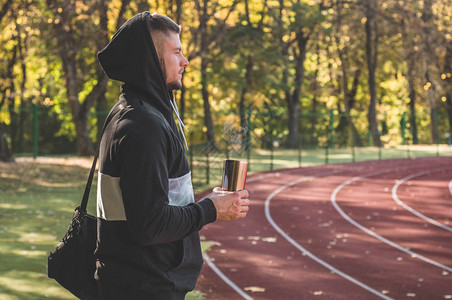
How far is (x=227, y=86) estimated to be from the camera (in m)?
33.3

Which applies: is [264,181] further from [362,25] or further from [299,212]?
[362,25]

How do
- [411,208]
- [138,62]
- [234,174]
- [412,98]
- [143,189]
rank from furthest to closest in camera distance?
[412,98] → [411,208] → [234,174] → [138,62] → [143,189]

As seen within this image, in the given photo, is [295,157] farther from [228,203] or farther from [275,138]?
[228,203]

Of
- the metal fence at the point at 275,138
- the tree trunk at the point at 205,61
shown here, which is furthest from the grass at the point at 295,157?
the tree trunk at the point at 205,61

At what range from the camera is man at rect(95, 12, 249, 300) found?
2.35 m

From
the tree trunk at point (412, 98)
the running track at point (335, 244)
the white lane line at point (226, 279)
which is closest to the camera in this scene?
the white lane line at point (226, 279)

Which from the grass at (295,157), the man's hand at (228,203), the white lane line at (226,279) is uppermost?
the man's hand at (228,203)

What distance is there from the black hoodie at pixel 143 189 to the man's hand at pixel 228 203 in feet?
0.11

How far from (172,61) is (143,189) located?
527mm

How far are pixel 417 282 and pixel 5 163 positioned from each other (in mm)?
18330

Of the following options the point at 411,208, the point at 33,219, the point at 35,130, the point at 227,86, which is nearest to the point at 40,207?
the point at 33,219

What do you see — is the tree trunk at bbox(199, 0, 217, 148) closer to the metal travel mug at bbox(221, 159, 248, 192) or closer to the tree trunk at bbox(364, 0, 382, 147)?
the tree trunk at bbox(364, 0, 382, 147)

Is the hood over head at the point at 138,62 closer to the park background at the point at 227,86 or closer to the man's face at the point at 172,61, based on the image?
the man's face at the point at 172,61

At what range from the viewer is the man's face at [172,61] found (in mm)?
2584
